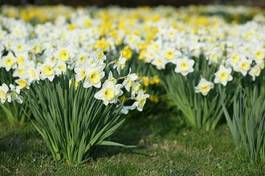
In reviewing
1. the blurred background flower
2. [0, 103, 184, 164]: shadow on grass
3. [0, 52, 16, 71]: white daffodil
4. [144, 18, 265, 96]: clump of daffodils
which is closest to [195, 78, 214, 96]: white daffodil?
[144, 18, 265, 96]: clump of daffodils

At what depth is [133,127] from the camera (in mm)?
4801

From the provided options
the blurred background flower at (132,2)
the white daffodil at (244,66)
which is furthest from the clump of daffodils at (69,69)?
the blurred background flower at (132,2)

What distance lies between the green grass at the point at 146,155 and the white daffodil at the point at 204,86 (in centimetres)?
47

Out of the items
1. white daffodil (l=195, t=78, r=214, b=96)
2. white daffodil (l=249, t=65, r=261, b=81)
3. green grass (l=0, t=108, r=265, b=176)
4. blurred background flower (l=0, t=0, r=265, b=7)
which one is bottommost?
green grass (l=0, t=108, r=265, b=176)

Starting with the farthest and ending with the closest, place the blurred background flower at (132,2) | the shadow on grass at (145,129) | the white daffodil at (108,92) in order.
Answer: the blurred background flower at (132,2)
the shadow on grass at (145,129)
the white daffodil at (108,92)

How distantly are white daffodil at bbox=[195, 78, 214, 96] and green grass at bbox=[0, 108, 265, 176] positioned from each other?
467mm

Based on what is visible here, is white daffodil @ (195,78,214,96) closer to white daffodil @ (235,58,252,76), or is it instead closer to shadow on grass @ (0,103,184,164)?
white daffodil @ (235,58,252,76)

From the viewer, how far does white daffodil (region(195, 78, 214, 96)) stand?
168 inches

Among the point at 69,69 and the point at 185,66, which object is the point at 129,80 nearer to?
the point at 69,69

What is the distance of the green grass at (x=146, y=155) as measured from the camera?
3588mm

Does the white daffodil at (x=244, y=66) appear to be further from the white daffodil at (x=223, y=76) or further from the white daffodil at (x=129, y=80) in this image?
the white daffodil at (x=129, y=80)

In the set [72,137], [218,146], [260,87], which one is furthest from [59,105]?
[260,87]

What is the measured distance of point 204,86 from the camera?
4281mm

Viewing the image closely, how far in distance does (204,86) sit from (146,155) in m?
0.83
